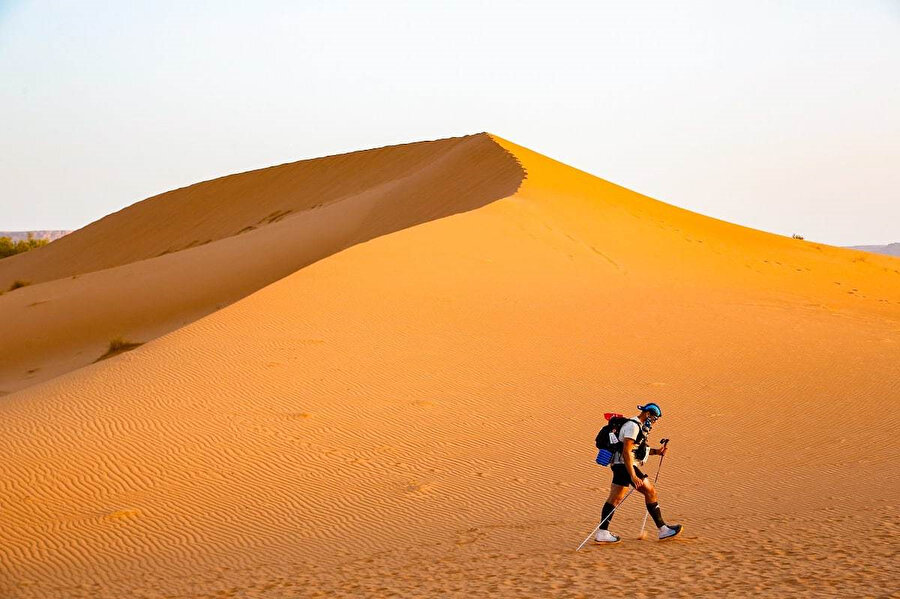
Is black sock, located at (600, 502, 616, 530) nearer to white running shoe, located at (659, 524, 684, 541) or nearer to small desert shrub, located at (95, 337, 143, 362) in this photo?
white running shoe, located at (659, 524, 684, 541)

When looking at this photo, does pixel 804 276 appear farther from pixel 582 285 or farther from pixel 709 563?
pixel 709 563

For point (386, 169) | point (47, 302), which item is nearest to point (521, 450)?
point (47, 302)

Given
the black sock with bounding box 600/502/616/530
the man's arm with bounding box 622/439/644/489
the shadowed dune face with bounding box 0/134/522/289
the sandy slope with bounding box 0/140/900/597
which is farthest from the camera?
the shadowed dune face with bounding box 0/134/522/289

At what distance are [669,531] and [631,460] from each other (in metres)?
0.87

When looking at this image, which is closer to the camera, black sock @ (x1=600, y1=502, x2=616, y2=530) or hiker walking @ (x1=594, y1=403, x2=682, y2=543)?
hiker walking @ (x1=594, y1=403, x2=682, y2=543)

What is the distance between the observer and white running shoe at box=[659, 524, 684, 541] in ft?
25.6

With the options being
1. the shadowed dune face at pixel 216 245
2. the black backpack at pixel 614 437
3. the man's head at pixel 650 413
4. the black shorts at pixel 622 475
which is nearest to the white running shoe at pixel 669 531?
the black shorts at pixel 622 475

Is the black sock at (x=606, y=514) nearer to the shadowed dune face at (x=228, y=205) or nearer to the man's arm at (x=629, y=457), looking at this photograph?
the man's arm at (x=629, y=457)

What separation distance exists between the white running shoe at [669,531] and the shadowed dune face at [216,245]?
1437cm

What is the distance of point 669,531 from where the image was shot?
7.83 metres

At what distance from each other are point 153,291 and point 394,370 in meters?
12.9

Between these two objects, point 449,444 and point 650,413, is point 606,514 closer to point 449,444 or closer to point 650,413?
point 650,413

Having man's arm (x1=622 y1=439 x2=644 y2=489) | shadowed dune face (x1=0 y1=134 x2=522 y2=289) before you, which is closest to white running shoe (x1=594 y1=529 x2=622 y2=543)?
man's arm (x1=622 y1=439 x2=644 y2=489)

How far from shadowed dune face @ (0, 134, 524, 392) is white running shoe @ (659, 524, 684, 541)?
14.4 metres
